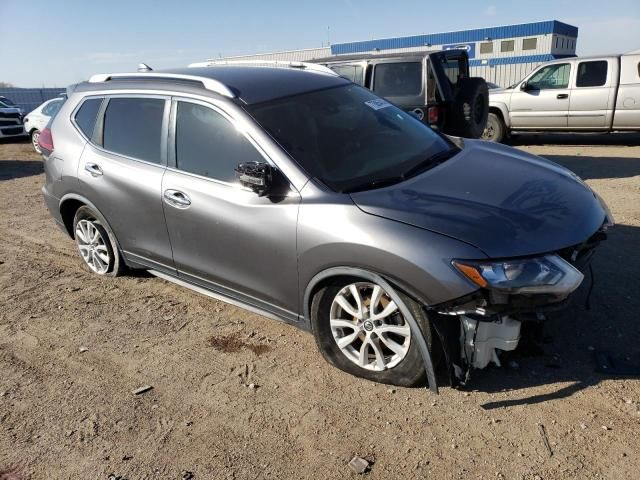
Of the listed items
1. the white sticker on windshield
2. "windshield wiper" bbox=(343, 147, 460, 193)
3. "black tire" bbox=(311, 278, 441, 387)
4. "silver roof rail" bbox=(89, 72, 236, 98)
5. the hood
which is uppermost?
"silver roof rail" bbox=(89, 72, 236, 98)

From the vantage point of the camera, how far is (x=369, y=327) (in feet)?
9.70

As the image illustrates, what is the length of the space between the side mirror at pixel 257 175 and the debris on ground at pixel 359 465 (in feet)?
5.10

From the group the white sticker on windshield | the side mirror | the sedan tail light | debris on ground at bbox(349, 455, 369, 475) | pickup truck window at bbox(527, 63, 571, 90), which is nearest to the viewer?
debris on ground at bbox(349, 455, 369, 475)

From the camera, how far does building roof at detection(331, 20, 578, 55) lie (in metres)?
24.2

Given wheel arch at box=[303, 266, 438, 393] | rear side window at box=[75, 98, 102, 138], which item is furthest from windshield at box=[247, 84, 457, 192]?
rear side window at box=[75, 98, 102, 138]

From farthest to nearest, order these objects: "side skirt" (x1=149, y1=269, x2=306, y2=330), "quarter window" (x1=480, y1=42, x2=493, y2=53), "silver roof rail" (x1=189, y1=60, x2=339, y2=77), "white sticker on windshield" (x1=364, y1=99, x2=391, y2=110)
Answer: "quarter window" (x1=480, y1=42, x2=493, y2=53) < "silver roof rail" (x1=189, y1=60, x2=339, y2=77) < "white sticker on windshield" (x1=364, y1=99, x2=391, y2=110) < "side skirt" (x1=149, y1=269, x2=306, y2=330)

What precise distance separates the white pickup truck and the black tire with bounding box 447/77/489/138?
3.87m

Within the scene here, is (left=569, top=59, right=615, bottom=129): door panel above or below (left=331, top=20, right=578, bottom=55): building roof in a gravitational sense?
below

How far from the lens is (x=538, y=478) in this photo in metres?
2.33

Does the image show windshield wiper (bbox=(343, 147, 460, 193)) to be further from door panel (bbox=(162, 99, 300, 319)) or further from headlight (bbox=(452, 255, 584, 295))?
headlight (bbox=(452, 255, 584, 295))

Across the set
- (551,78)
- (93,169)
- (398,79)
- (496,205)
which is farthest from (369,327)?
(551,78)

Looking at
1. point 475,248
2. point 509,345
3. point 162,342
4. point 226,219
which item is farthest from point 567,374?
point 162,342

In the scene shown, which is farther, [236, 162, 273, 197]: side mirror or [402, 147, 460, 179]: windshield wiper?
[402, 147, 460, 179]: windshield wiper

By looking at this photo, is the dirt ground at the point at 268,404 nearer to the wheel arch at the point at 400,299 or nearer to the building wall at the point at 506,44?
the wheel arch at the point at 400,299
